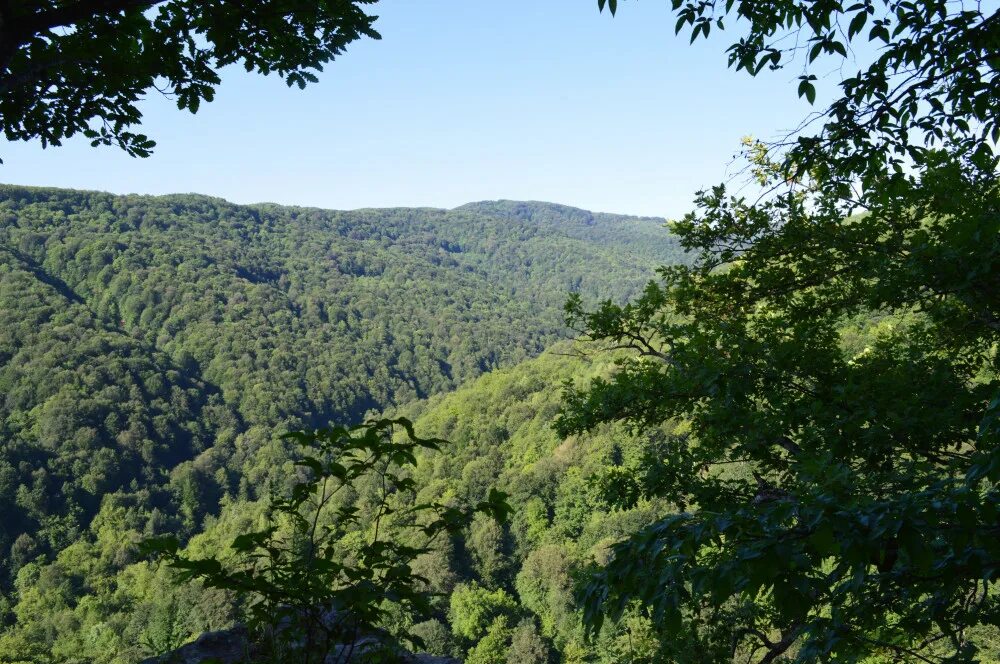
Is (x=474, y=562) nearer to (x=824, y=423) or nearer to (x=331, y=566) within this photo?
(x=824, y=423)

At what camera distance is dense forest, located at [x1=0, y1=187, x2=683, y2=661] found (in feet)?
200

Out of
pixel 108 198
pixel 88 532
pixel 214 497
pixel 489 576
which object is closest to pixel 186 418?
pixel 214 497

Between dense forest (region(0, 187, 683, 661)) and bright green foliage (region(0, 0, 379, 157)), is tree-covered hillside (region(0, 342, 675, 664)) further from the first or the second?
bright green foliage (region(0, 0, 379, 157))

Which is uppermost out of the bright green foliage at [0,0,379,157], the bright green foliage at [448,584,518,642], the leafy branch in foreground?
the bright green foliage at [0,0,379,157]

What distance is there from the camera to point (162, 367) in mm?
104375

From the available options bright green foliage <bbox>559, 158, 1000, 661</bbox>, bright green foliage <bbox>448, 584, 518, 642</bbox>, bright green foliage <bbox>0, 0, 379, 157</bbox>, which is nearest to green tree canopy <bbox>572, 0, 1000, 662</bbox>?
bright green foliage <bbox>559, 158, 1000, 661</bbox>

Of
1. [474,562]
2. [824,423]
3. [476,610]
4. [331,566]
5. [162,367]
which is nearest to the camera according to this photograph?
[331,566]

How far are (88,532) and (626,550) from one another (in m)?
80.1

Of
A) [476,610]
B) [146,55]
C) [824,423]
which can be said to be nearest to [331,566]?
[146,55]

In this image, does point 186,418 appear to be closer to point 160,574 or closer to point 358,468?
point 160,574

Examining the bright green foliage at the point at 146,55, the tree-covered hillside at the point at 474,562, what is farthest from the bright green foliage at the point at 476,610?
the bright green foliage at the point at 146,55

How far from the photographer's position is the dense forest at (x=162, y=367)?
61.1 m

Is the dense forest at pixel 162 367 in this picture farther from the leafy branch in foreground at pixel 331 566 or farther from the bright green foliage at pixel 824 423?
the bright green foliage at pixel 824 423

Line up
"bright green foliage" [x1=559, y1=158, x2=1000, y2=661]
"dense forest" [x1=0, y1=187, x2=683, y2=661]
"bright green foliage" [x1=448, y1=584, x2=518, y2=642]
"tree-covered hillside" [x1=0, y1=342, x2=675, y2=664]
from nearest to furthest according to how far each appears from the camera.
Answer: "bright green foliage" [x1=559, y1=158, x2=1000, y2=661], "tree-covered hillside" [x1=0, y1=342, x2=675, y2=664], "bright green foliage" [x1=448, y1=584, x2=518, y2=642], "dense forest" [x1=0, y1=187, x2=683, y2=661]
